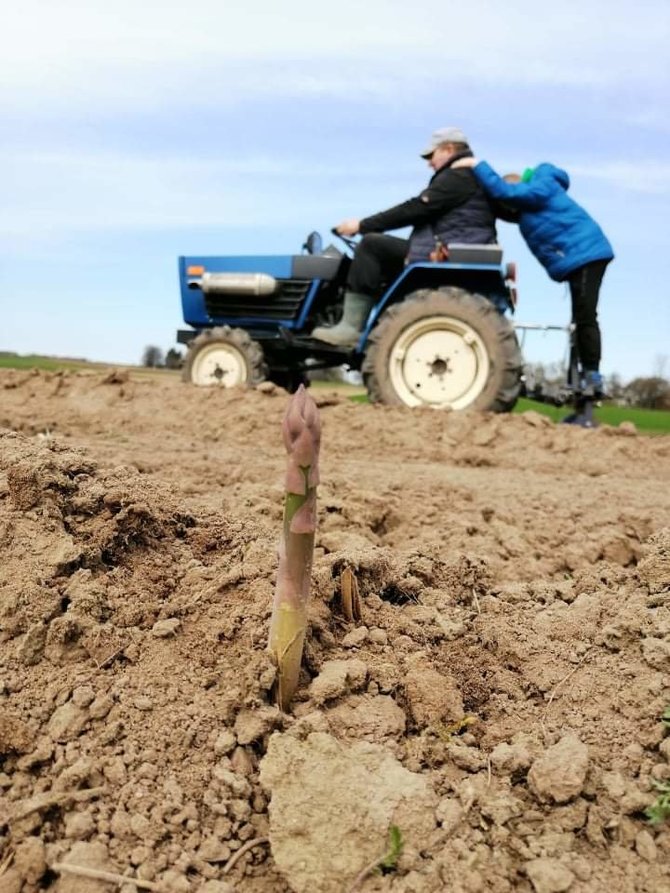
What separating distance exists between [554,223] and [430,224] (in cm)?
122

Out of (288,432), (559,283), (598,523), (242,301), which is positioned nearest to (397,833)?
(288,432)

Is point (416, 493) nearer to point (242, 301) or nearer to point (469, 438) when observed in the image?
point (469, 438)

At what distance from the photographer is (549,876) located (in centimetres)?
136

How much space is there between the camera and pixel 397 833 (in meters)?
1.43

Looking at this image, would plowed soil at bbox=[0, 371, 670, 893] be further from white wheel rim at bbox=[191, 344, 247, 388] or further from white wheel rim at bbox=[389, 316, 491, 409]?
white wheel rim at bbox=[191, 344, 247, 388]

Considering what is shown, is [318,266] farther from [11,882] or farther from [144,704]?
[11,882]

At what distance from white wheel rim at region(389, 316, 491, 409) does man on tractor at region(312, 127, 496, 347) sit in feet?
2.39

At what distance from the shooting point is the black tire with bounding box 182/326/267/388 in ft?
29.9

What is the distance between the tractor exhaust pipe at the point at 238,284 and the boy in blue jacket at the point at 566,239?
2511mm

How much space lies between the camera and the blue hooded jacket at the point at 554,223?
316 inches

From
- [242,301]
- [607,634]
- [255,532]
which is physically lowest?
[607,634]

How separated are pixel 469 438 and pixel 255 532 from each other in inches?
189

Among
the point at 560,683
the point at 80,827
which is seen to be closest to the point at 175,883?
the point at 80,827

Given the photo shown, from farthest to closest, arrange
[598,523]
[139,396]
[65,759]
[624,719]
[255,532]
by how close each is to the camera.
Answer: [139,396]
[598,523]
[255,532]
[624,719]
[65,759]
